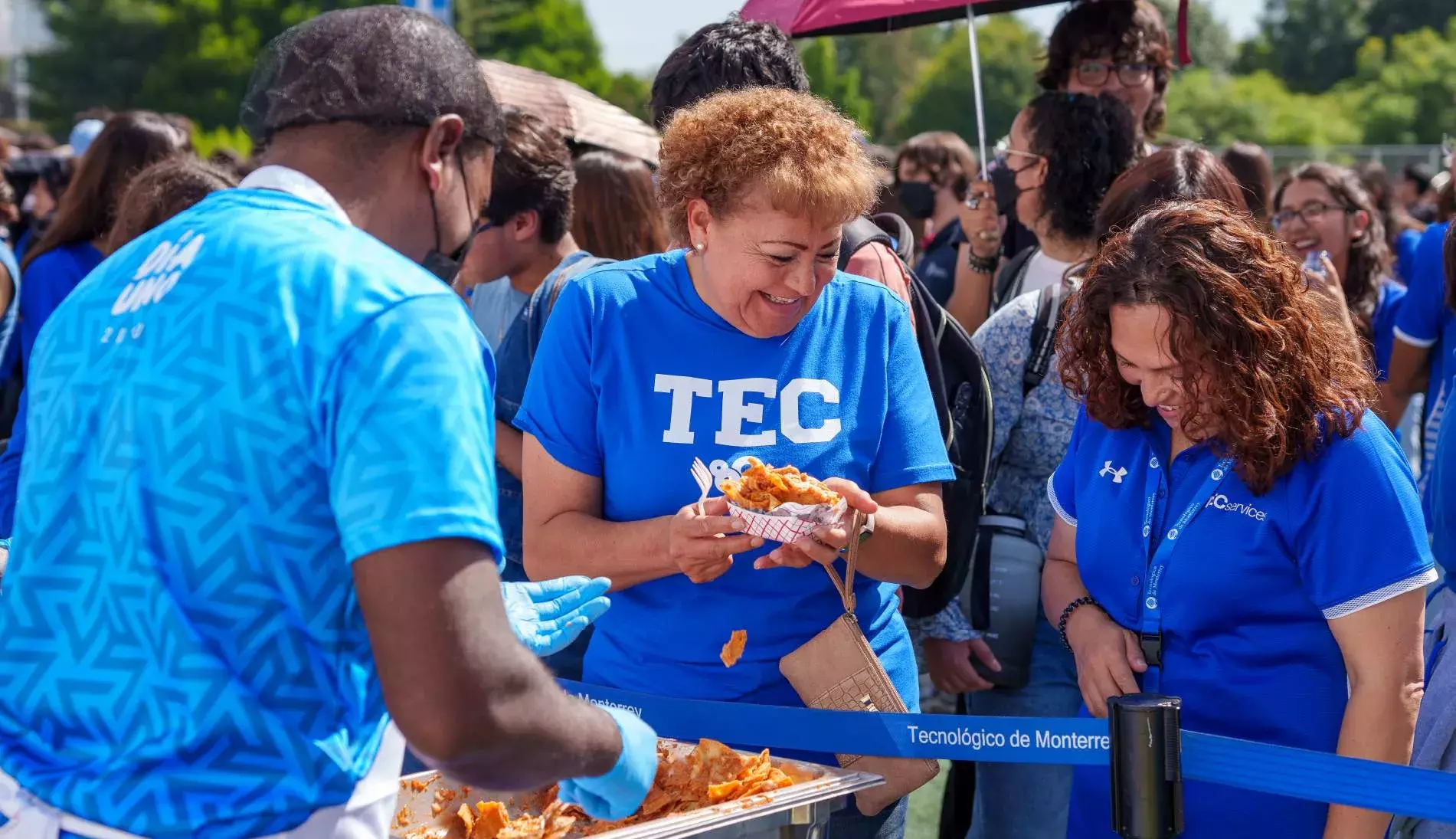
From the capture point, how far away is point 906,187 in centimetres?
712

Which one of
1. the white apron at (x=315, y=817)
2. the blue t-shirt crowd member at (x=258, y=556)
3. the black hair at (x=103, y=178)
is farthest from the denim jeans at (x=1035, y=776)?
the black hair at (x=103, y=178)

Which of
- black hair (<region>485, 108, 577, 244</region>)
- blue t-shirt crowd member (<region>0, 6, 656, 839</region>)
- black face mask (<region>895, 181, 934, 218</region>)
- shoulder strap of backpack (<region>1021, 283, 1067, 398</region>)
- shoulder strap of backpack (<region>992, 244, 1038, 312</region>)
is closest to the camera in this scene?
blue t-shirt crowd member (<region>0, 6, 656, 839</region>)

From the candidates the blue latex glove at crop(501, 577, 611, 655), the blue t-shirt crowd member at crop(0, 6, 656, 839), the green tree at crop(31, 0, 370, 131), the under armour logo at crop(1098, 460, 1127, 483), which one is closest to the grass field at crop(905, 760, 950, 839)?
the under armour logo at crop(1098, 460, 1127, 483)

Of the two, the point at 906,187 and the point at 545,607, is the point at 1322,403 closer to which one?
the point at 545,607

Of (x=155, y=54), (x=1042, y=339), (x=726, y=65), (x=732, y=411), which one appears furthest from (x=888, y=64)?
(x=732, y=411)

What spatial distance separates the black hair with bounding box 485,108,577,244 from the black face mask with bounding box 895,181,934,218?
3.15m

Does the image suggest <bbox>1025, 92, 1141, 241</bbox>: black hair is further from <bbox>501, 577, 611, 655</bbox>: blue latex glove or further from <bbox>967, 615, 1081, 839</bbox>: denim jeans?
<bbox>501, 577, 611, 655</bbox>: blue latex glove

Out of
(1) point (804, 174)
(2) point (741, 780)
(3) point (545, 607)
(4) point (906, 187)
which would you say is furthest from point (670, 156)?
(4) point (906, 187)

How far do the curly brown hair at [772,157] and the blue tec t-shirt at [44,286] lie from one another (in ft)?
9.26

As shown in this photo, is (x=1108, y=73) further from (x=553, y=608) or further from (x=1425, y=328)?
(x=553, y=608)

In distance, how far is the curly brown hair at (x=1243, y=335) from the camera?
2432 mm

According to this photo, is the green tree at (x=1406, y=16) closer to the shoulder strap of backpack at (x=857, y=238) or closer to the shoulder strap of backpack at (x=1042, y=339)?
the shoulder strap of backpack at (x=1042, y=339)

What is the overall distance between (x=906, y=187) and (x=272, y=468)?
5.91 m

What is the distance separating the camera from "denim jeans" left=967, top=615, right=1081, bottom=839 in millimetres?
3312
